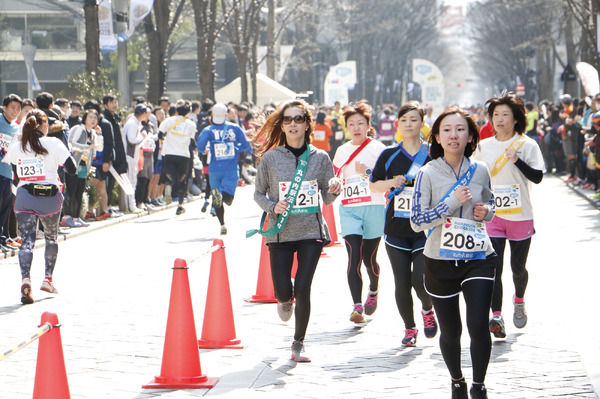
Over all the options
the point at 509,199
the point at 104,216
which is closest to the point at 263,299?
the point at 509,199

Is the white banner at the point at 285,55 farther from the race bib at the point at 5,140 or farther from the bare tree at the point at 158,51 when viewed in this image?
the race bib at the point at 5,140

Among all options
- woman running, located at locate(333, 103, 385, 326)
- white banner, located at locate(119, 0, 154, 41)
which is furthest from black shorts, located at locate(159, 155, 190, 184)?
woman running, located at locate(333, 103, 385, 326)

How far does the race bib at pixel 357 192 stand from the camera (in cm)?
892

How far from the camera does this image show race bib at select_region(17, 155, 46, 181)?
1080 centimetres

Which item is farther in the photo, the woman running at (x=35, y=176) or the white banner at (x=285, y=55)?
the white banner at (x=285, y=55)

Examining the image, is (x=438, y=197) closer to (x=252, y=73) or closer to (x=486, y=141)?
(x=486, y=141)

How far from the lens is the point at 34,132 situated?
1092 cm

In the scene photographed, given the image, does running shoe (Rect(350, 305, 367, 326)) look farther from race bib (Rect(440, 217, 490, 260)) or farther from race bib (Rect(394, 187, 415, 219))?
race bib (Rect(440, 217, 490, 260))

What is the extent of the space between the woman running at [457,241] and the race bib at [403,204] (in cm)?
182

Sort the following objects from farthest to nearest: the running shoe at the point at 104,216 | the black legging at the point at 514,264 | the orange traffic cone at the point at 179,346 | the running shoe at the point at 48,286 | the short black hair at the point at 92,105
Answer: the running shoe at the point at 104,216 → the short black hair at the point at 92,105 → the running shoe at the point at 48,286 → the black legging at the point at 514,264 → the orange traffic cone at the point at 179,346

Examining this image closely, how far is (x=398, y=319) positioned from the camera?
366 inches

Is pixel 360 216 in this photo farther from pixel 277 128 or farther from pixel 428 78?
pixel 428 78

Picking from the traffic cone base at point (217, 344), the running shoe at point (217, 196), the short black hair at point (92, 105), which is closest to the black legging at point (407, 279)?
the traffic cone base at point (217, 344)

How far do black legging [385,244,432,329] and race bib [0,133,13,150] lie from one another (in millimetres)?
7230
